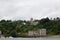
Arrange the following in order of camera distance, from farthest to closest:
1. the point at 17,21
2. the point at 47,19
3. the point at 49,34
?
the point at 17,21 → the point at 47,19 → the point at 49,34

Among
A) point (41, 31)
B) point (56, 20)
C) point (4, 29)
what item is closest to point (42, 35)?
point (41, 31)

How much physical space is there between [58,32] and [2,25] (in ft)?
31.4

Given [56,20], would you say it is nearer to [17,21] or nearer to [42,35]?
[42,35]

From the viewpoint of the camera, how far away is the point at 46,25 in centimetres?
3862

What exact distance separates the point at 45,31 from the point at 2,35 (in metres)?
6.92

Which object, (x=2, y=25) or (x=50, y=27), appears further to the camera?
(x=2, y=25)

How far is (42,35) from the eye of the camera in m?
39.6

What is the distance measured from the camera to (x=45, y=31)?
123 ft

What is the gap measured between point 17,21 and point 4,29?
5.82 meters

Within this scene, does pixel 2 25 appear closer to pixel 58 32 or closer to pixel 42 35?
pixel 42 35

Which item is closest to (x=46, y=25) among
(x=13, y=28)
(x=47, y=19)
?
(x=47, y=19)

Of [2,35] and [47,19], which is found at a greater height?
[47,19]

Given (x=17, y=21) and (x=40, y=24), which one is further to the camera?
(x=17, y=21)

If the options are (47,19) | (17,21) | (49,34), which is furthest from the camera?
(17,21)
